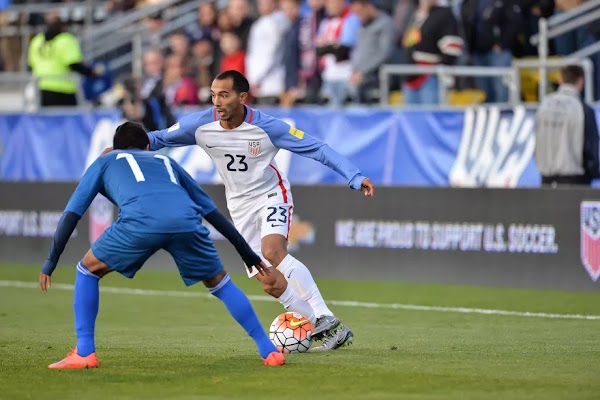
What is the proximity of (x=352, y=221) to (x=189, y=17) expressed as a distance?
320 inches

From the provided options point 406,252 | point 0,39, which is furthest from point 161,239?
point 0,39

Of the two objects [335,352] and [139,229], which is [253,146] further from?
[139,229]

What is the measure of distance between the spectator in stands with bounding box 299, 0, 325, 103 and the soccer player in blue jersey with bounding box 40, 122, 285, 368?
37.2 feet

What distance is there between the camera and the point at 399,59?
68.3 ft

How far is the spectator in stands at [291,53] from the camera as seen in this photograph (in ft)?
68.6

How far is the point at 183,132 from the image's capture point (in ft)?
37.7

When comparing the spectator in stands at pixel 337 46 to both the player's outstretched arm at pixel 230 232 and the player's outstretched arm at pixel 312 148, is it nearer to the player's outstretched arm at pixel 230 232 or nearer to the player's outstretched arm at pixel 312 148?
the player's outstretched arm at pixel 312 148

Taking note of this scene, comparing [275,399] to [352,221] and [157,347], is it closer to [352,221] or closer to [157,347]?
[157,347]

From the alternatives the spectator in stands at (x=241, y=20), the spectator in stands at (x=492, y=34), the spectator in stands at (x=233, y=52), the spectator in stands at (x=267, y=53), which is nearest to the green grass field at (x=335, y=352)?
the spectator in stands at (x=492, y=34)

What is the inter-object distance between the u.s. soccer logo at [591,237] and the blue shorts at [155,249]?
7.18 m

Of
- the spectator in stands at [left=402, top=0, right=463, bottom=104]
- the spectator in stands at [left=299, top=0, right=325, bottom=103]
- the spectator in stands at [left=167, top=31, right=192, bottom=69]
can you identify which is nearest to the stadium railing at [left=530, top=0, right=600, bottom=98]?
the spectator in stands at [left=402, top=0, right=463, bottom=104]

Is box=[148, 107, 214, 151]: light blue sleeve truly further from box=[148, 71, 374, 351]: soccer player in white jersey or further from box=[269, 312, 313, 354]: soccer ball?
box=[269, 312, 313, 354]: soccer ball

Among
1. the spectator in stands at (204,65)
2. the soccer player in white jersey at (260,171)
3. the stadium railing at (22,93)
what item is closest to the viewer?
the soccer player in white jersey at (260,171)

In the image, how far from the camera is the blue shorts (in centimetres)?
948
